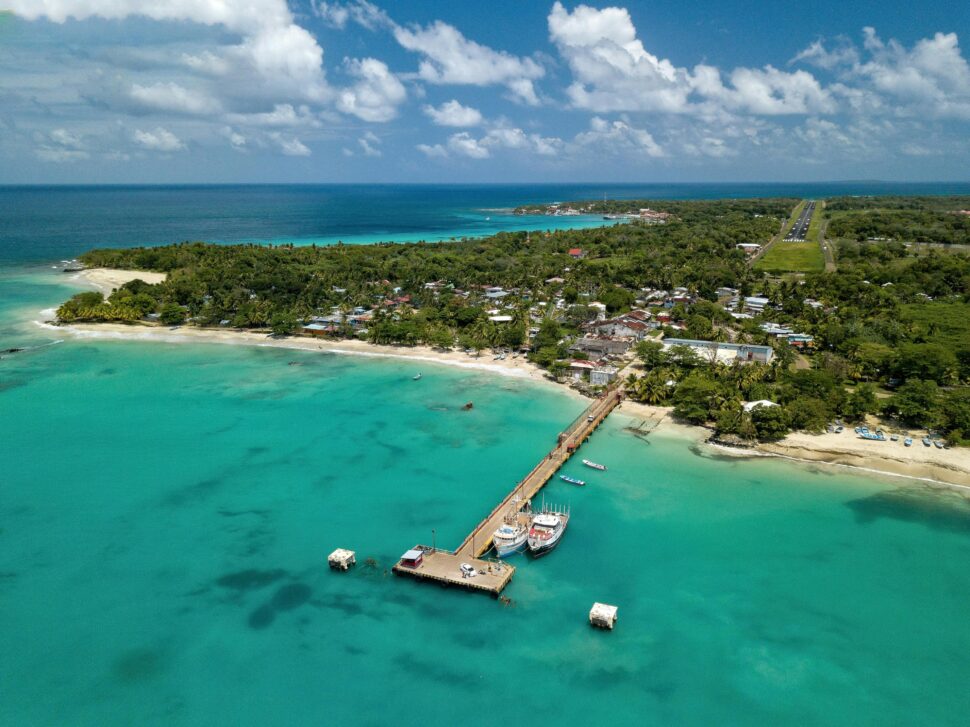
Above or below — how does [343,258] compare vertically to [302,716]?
above

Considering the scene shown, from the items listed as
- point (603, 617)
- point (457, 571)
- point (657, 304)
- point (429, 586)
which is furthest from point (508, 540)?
point (657, 304)

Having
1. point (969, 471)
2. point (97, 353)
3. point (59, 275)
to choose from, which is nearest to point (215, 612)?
point (969, 471)

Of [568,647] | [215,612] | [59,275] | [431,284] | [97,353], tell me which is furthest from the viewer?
[59,275]

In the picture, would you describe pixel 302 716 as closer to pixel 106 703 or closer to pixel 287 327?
pixel 106 703

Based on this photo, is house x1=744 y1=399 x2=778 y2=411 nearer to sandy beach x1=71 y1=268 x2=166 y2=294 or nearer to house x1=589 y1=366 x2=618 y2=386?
house x1=589 y1=366 x2=618 y2=386

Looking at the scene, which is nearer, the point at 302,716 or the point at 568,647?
the point at 302,716

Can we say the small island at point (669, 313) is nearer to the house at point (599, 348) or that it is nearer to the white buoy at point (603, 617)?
the house at point (599, 348)

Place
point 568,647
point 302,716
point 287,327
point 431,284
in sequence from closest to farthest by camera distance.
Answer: point 302,716 < point 568,647 < point 287,327 < point 431,284
